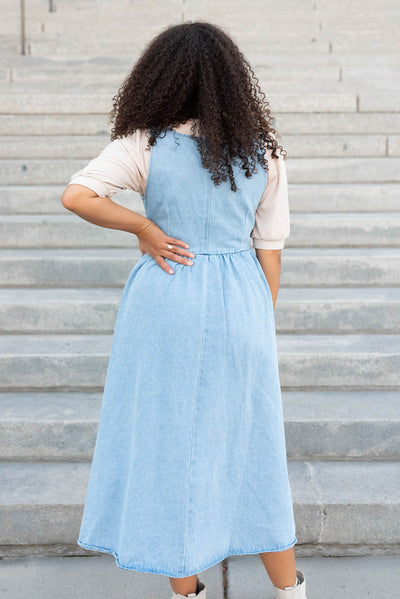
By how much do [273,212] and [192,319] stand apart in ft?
1.32

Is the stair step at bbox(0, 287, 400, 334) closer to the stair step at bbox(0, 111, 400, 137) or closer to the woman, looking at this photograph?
the woman

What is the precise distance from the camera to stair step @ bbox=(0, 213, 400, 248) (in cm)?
408

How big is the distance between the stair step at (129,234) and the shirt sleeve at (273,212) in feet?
7.06

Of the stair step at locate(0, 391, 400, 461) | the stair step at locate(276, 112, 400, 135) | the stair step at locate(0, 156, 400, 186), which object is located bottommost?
the stair step at locate(0, 391, 400, 461)

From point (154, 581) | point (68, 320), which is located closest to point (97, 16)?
point (68, 320)

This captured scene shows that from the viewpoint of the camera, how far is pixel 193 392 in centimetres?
182

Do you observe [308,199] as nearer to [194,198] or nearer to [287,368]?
Answer: [287,368]

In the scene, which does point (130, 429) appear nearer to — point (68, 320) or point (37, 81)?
point (68, 320)

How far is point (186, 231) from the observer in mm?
1823

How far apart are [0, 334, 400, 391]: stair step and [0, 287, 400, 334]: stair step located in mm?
272

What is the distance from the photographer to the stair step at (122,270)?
3844 millimetres

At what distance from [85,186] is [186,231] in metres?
0.29

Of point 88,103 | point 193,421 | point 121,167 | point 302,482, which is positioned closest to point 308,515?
point 302,482

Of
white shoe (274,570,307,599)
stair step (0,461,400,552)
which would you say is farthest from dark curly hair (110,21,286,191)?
stair step (0,461,400,552)
